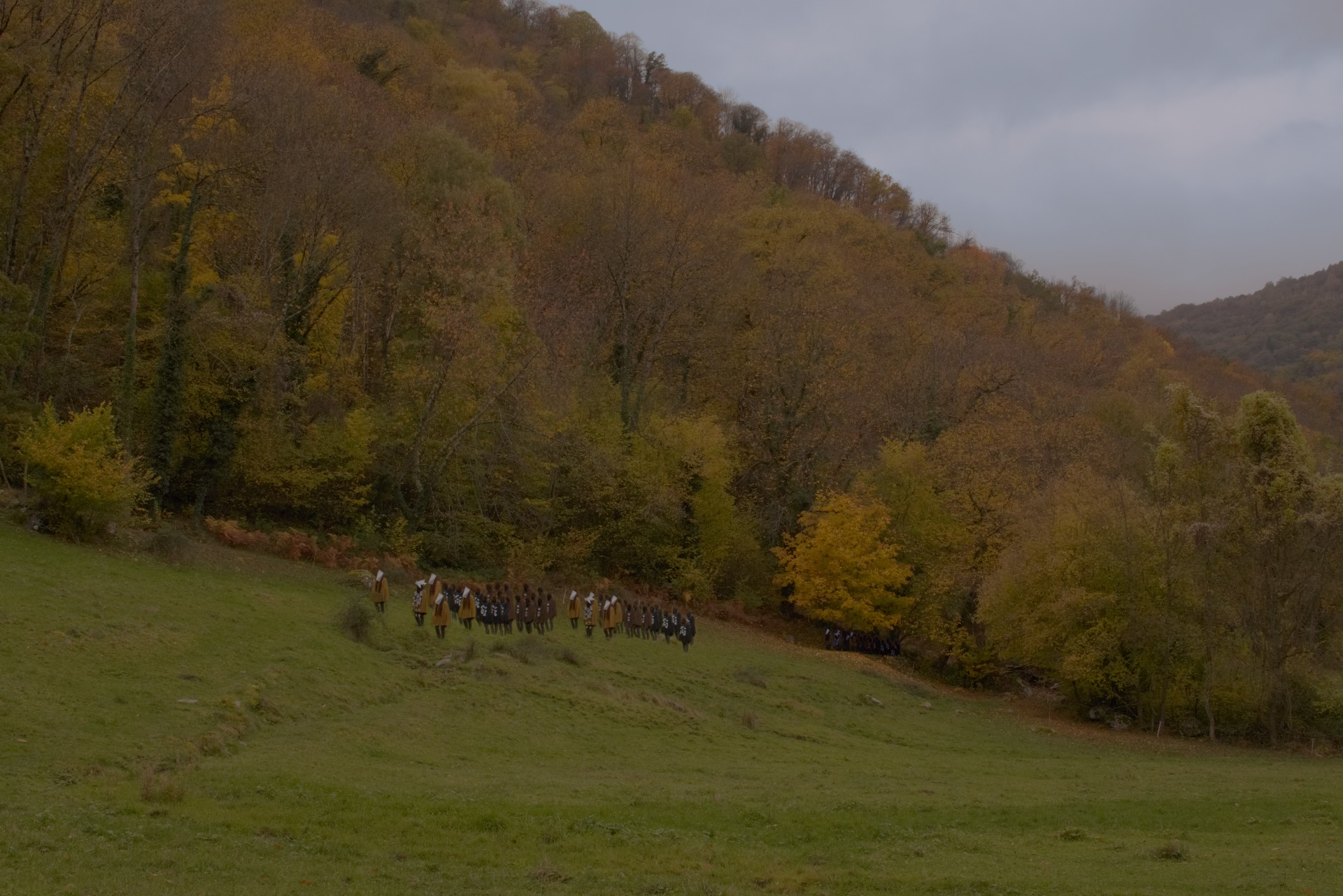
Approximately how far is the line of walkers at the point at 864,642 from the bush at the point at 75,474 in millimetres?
31464

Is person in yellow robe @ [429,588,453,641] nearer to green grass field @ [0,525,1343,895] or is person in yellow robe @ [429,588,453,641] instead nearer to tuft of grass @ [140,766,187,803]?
green grass field @ [0,525,1343,895]

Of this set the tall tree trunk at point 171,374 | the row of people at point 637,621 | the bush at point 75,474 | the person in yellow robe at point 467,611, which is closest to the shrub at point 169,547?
the bush at point 75,474

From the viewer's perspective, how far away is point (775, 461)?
58594mm

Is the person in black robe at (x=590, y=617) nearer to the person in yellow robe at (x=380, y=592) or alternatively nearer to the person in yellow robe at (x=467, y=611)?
the person in yellow robe at (x=467, y=611)

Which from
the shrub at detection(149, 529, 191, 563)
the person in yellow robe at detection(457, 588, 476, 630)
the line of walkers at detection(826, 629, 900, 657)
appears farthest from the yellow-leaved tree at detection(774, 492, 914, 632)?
the shrub at detection(149, 529, 191, 563)

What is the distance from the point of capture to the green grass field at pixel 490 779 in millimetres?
13414

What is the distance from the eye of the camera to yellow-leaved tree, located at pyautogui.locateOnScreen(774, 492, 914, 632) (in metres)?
49.7

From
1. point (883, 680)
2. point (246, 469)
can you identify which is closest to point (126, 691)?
point (246, 469)

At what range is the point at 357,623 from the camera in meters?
27.6

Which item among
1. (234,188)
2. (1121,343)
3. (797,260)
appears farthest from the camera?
(1121,343)

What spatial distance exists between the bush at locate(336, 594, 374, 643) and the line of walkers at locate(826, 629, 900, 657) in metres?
27.8

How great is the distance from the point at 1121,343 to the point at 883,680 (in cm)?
7563

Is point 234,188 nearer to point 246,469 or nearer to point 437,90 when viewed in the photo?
point 246,469

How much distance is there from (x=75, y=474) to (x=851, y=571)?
32346 mm
